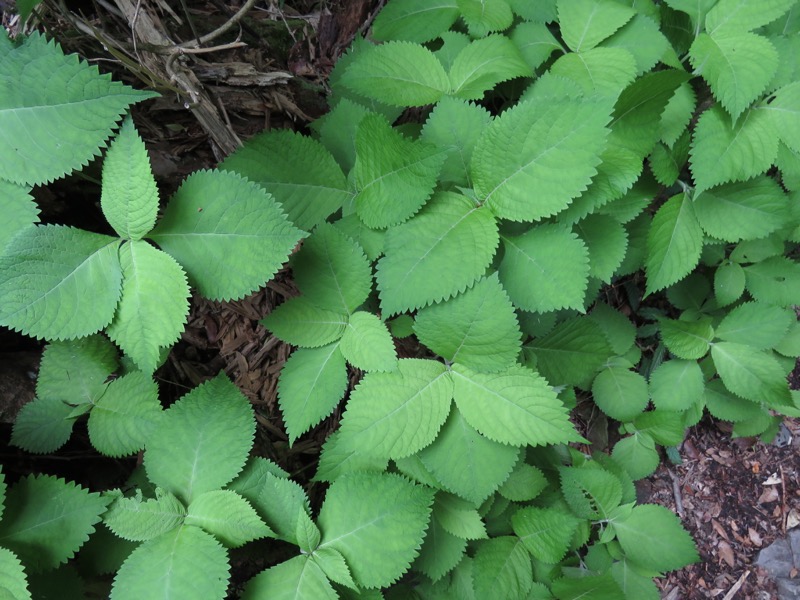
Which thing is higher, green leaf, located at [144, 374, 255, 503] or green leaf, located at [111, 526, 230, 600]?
green leaf, located at [144, 374, 255, 503]

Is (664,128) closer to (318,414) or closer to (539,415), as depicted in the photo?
(539,415)

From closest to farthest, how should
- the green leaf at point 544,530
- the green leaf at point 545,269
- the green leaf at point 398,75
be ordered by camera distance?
the green leaf at point 545,269 < the green leaf at point 398,75 < the green leaf at point 544,530

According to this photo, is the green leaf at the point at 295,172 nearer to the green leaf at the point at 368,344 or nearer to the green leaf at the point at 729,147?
the green leaf at the point at 368,344

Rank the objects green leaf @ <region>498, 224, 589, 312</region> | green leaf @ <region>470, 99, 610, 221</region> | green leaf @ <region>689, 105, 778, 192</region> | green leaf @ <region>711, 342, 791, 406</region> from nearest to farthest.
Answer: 1. green leaf @ <region>470, 99, 610, 221</region>
2. green leaf @ <region>498, 224, 589, 312</region>
3. green leaf @ <region>689, 105, 778, 192</region>
4. green leaf @ <region>711, 342, 791, 406</region>

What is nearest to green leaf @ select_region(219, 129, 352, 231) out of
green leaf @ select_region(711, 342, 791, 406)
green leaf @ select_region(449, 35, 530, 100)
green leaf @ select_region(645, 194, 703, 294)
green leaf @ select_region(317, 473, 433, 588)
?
green leaf @ select_region(449, 35, 530, 100)

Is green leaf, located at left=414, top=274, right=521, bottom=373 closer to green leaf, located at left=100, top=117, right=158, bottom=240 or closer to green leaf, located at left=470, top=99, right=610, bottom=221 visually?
green leaf, located at left=470, top=99, right=610, bottom=221

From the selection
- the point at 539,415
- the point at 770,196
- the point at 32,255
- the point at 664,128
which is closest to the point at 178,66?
the point at 32,255

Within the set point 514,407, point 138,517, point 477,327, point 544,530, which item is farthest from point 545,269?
point 138,517

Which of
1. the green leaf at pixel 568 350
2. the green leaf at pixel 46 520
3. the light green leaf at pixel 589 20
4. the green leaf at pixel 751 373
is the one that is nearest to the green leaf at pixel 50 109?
the green leaf at pixel 46 520
